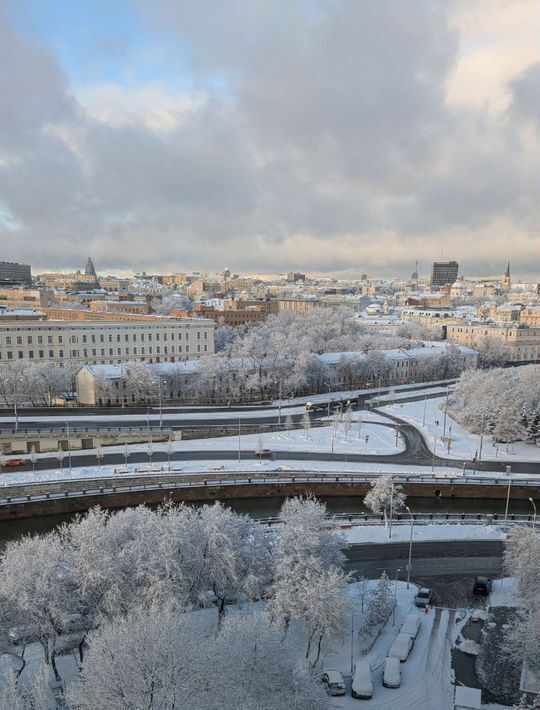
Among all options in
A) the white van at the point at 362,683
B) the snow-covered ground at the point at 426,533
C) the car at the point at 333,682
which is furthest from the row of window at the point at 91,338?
the white van at the point at 362,683

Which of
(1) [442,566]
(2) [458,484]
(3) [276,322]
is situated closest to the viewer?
(1) [442,566]

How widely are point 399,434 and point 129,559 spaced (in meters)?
35.8

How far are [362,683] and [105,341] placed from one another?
6565 centimetres

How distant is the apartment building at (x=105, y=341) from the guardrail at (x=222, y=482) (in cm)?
3673

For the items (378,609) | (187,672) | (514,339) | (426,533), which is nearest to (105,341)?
(426,533)

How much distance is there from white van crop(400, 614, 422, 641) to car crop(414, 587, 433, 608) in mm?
1374

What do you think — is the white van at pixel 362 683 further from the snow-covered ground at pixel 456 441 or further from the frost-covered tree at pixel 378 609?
the snow-covered ground at pixel 456 441

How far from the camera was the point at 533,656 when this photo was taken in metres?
18.7

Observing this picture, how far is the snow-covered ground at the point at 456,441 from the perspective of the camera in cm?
4712

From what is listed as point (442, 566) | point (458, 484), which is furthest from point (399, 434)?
point (442, 566)

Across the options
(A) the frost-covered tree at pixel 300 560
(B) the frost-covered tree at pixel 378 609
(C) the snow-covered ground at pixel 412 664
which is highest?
(A) the frost-covered tree at pixel 300 560

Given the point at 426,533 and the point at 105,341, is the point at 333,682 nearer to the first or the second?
the point at 426,533

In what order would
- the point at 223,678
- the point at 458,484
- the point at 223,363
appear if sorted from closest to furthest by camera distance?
the point at 223,678
the point at 458,484
the point at 223,363

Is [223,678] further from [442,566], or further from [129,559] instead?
[442,566]
